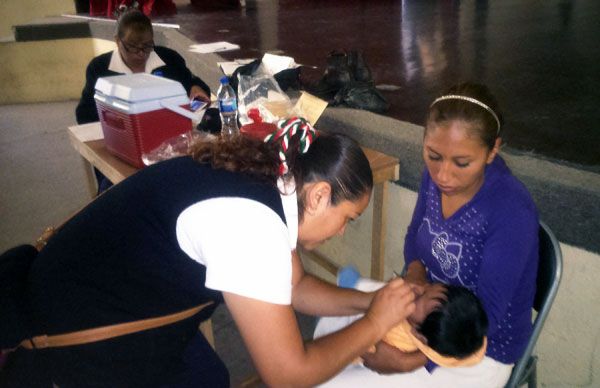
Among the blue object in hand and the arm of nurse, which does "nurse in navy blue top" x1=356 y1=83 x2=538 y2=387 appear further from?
the blue object in hand

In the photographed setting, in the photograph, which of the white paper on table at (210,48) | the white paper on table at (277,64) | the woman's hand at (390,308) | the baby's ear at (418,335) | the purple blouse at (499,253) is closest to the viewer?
the woman's hand at (390,308)

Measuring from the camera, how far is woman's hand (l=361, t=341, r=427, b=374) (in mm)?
1390

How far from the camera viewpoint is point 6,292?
43.3 inches

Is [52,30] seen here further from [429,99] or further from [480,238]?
[480,238]

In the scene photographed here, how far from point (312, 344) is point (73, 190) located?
3.38 metres

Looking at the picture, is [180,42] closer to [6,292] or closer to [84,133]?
[84,133]

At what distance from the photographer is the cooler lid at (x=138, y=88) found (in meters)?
1.91

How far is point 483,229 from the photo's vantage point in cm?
142

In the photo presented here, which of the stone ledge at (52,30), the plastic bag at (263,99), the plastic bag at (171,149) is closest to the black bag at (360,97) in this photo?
the plastic bag at (263,99)

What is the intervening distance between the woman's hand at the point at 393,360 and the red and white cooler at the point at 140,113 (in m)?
1.19

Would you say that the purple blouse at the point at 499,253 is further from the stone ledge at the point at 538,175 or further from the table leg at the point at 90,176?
the table leg at the point at 90,176

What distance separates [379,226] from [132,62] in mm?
1972

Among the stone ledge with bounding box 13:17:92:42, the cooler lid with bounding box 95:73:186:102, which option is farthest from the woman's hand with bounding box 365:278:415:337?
the stone ledge with bounding box 13:17:92:42

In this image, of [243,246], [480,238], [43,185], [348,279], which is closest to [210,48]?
[43,185]
